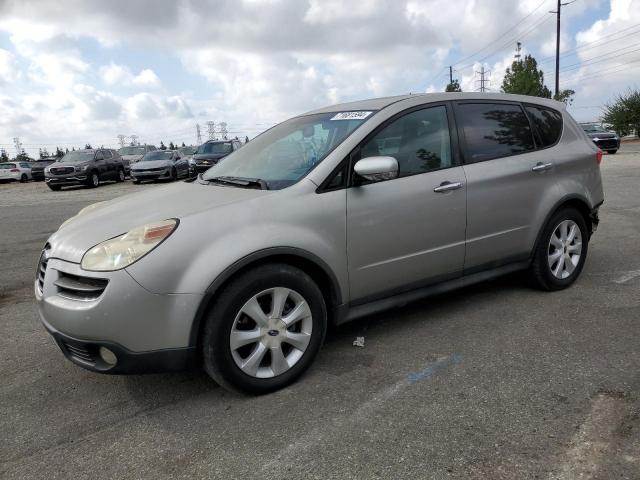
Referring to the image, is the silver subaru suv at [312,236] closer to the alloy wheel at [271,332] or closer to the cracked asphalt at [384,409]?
the alloy wheel at [271,332]

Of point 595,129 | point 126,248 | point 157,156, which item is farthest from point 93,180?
point 595,129

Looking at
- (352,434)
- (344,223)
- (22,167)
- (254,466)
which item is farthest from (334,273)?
(22,167)

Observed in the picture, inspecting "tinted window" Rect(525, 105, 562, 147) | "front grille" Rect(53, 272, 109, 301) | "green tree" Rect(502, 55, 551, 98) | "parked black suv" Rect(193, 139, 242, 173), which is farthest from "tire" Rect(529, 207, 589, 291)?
"green tree" Rect(502, 55, 551, 98)

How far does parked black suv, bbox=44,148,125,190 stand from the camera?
67.8ft

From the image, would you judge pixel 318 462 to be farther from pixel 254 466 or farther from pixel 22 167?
pixel 22 167

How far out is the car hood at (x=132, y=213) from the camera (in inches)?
109

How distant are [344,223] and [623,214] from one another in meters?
6.94

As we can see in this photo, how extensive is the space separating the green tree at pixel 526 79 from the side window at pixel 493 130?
1682 inches

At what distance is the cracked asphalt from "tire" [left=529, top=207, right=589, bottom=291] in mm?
338

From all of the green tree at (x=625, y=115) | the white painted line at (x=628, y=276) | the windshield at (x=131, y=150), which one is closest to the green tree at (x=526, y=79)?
the green tree at (x=625, y=115)

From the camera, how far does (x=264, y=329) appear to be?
9.41ft

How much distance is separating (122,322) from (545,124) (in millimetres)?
3737

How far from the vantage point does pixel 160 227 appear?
2.70 m

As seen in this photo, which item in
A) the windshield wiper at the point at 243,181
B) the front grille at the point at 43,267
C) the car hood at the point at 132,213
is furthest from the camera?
the windshield wiper at the point at 243,181
